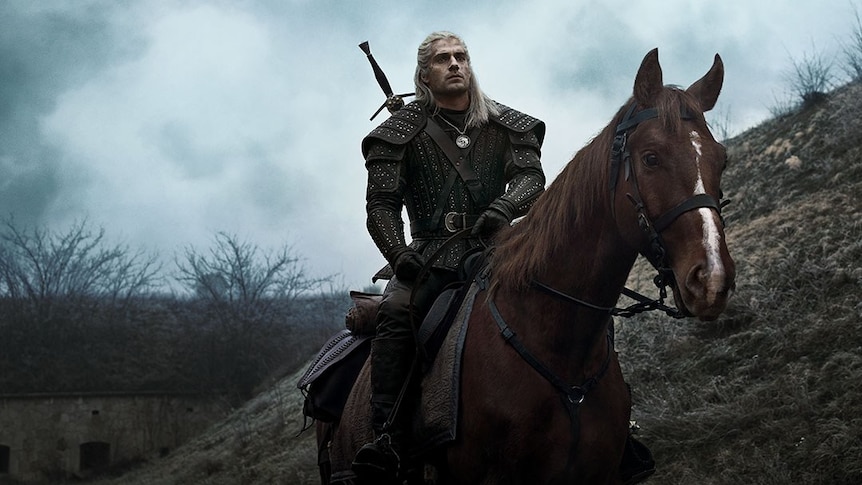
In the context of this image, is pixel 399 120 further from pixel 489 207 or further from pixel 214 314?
pixel 214 314

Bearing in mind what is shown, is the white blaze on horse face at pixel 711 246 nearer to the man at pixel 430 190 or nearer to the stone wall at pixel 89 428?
the man at pixel 430 190

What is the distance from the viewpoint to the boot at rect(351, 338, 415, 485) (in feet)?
13.0

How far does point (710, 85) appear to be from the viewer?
3529 mm

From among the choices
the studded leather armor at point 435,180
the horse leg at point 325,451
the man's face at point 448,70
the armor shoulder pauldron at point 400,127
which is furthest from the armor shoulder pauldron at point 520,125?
the horse leg at point 325,451

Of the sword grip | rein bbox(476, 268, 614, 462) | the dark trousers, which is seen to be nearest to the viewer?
rein bbox(476, 268, 614, 462)

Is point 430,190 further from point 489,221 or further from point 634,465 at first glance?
point 634,465

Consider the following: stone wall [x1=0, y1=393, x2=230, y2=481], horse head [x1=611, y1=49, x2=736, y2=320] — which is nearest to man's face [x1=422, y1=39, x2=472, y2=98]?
horse head [x1=611, y1=49, x2=736, y2=320]

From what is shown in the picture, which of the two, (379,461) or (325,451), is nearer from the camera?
(379,461)

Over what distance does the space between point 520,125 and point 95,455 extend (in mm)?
26557

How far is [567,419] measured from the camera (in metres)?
3.41

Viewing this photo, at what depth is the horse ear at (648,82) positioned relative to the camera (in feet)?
10.9

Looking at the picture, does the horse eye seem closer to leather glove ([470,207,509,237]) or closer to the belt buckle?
leather glove ([470,207,509,237])

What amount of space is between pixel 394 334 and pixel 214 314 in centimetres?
2929

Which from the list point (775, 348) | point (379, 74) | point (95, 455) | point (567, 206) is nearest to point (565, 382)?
point (567, 206)
